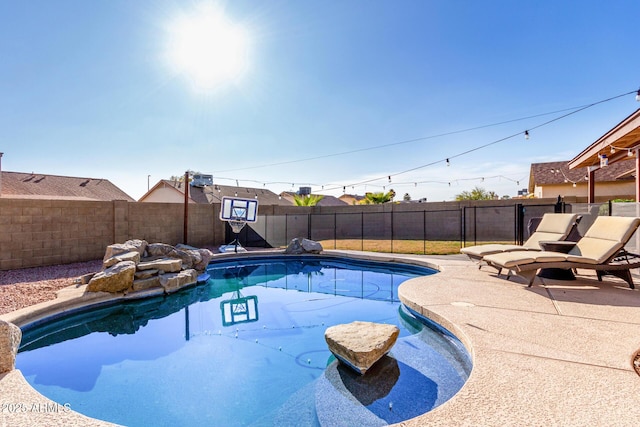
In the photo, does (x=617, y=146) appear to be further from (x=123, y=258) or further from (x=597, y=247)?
(x=123, y=258)

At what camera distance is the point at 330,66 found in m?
8.70

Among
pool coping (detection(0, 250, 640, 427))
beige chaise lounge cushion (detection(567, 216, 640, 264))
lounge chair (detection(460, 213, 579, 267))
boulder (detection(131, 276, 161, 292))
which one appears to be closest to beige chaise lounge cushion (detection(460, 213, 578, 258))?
lounge chair (detection(460, 213, 579, 267))

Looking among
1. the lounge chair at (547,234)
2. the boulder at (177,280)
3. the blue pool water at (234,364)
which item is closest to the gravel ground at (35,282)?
the blue pool water at (234,364)

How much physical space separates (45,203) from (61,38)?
3.41 metres

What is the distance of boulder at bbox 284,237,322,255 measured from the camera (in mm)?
9375

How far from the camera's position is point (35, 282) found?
5367mm

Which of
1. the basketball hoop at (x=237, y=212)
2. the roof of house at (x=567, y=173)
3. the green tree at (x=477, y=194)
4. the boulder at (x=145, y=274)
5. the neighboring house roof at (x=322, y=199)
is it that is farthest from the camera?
the neighboring house roof at (x=322, y=199)

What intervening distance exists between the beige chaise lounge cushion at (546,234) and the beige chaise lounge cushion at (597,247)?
1.72 feet

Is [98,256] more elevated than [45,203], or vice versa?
[45,203]

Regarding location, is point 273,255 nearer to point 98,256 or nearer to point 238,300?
point 238,300

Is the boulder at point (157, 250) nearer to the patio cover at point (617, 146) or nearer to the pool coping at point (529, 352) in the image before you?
the pool coping at point (529, 352)

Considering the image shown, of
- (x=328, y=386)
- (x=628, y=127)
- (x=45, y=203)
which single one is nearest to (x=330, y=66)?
(x=628, y=127)

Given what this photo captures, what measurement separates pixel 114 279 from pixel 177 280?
1.04m

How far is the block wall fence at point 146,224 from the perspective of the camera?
6414 mm
